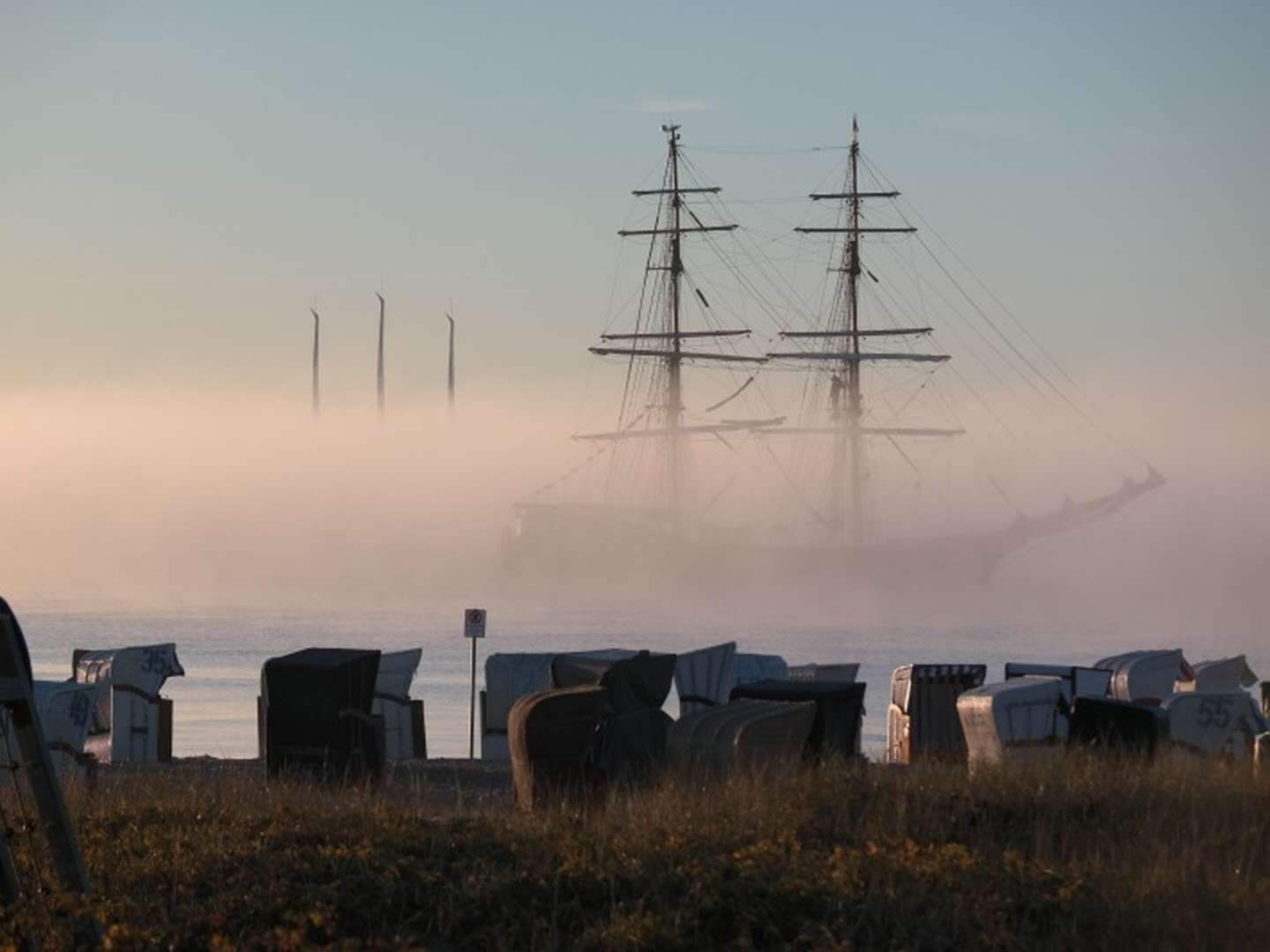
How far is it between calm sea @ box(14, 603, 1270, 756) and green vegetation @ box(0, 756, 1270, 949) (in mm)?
32441

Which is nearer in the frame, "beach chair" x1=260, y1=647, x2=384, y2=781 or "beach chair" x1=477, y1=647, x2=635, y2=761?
"beach chair" x1=260, y1=647, x2=384, y2=781

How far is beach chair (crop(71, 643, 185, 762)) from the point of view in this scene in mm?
32031

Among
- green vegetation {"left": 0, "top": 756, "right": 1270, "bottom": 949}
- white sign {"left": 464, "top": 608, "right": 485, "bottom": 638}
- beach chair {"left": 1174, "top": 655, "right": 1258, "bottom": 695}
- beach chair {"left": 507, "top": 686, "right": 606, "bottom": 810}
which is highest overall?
white sign {"left": 464, "top": 608, "right": 485, "bottom": 638}

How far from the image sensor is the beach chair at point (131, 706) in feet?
105

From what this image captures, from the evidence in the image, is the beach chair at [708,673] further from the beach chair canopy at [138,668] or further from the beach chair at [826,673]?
the beach chair canopy at [138,668]

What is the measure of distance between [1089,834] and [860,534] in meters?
143

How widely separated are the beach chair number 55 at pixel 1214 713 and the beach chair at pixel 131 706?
569 inches

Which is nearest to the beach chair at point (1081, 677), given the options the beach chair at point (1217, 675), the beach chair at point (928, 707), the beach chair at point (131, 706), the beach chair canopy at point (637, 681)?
the beach chair at point (928, 707)

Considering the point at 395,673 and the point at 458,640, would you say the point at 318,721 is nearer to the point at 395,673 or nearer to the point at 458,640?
the point at 395,673

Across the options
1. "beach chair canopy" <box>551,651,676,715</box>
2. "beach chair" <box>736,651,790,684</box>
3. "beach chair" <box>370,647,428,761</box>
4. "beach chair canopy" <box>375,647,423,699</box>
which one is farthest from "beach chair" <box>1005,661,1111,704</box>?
"beach chair canopy" <box>551,651,676,715</box>

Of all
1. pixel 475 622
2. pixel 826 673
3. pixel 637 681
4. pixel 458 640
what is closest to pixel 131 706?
pixel 475 622

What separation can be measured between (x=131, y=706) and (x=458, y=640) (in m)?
95.4

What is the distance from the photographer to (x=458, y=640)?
128 metres

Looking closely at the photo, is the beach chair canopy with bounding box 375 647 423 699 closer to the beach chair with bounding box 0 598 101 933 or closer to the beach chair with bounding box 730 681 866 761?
the beach chair with bounding box 730 681 866 761
